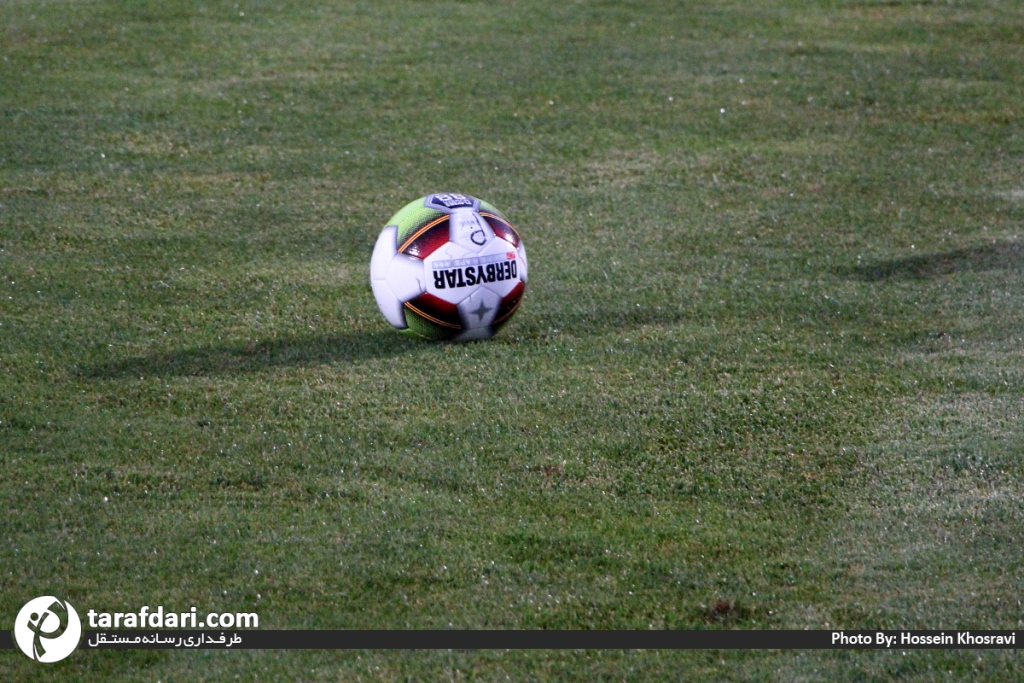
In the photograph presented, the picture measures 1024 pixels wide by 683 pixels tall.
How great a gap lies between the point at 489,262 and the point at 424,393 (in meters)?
1.03

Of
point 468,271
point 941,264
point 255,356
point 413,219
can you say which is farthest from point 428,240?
point 941,264

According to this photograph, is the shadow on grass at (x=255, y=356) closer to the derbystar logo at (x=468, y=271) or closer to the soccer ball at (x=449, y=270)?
the soccer ball at (x=449, y=270)

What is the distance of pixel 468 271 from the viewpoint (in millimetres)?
7473

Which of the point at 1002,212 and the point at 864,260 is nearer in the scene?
the point at 864,260

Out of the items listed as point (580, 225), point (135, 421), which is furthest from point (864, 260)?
point (135, 421)

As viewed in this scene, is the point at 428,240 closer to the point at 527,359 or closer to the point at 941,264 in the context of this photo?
the point at 527,359

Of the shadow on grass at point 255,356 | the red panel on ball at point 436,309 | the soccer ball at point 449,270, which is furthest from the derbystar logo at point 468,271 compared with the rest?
the shadow on grass at point 255,356

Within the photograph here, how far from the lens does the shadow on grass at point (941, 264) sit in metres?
9.12

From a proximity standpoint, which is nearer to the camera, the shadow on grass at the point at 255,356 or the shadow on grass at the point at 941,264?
the shadow on grass at the point at 255,356

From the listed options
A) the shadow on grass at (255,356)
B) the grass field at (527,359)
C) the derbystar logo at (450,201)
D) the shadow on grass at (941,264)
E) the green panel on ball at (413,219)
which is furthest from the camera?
the shadow on grass at (941,264)

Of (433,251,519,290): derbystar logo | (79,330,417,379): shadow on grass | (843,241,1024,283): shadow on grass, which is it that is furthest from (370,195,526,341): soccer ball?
(843,241,1024,283): shadow on grass

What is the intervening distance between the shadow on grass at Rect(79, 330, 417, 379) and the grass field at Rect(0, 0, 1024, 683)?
0.04 meters

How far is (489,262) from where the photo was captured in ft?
24.7

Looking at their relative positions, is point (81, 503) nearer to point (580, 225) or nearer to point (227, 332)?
point (227, 332)
